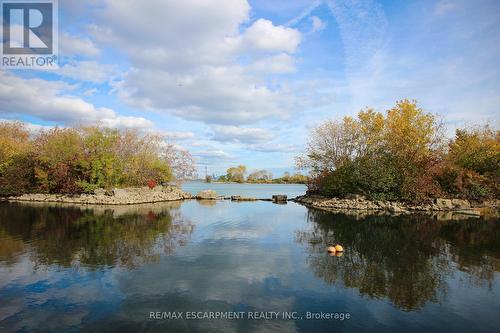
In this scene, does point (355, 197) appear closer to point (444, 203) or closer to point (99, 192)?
point (444, 203)

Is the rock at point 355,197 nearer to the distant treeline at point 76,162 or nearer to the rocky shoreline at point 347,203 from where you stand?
the rocky shoreline at point 347,203

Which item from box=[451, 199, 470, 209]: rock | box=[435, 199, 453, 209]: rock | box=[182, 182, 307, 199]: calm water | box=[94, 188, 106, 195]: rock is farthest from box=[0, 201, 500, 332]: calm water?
box=[182, 182, 307, 199]: calm water

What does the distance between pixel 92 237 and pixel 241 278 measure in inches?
354

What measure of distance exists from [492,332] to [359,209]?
24.4 metres

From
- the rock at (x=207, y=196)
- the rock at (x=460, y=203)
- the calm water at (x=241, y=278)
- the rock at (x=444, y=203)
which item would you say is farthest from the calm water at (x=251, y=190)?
the calm water at (x=241, y=278)

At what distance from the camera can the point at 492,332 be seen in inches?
274

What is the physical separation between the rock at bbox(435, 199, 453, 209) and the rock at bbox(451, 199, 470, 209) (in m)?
0.55

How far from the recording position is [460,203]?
1256 inches

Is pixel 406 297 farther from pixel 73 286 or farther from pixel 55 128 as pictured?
pixel 55 128

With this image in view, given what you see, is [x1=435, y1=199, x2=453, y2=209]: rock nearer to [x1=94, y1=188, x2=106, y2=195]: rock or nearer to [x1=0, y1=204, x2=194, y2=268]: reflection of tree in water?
[x1=0, y1=204, x2=194, y2=268]: reflection of tree in water

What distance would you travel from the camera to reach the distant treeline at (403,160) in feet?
105

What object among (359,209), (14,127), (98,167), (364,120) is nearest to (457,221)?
(359,209)

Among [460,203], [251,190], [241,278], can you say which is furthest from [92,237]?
[251,190]

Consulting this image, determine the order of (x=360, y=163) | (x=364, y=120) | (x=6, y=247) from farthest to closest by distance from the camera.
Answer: (x=364, y=120) → (x=360, y=163) → (x=6, y=247)
